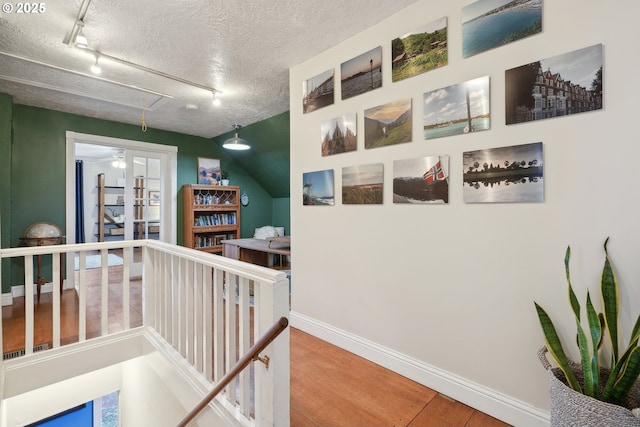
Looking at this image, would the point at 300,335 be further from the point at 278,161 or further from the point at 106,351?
the point at 278,161

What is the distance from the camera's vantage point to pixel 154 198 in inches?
195

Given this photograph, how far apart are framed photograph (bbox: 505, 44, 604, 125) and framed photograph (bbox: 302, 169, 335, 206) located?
4.43ft

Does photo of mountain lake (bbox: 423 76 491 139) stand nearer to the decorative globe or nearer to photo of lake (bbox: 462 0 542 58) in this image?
photo of lake (bbox: 462 0 542 58)

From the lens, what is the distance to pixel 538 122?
142cm

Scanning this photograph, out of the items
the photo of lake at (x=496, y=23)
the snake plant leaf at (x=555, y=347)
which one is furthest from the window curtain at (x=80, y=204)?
the snake plant leaf at (x=555, y=347)

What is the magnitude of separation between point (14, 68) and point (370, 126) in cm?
347

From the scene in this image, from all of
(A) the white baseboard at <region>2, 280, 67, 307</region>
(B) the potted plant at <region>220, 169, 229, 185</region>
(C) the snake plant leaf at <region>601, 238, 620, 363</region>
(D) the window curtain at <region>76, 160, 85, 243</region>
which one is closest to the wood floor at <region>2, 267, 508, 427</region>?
(C) the snake plant leaf at <region>601, 238, 620, 363</region>

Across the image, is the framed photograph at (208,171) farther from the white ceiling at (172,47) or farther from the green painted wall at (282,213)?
the white ceiling at (172,47)

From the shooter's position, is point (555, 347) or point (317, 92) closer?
point (555, 347)

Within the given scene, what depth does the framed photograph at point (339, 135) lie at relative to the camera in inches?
88.7

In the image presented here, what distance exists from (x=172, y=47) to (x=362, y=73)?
162cm

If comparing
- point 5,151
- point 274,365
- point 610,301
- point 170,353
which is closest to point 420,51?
point 610,301

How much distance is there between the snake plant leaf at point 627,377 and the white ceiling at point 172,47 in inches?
85.0

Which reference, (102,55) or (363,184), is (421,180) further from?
(102,55)
